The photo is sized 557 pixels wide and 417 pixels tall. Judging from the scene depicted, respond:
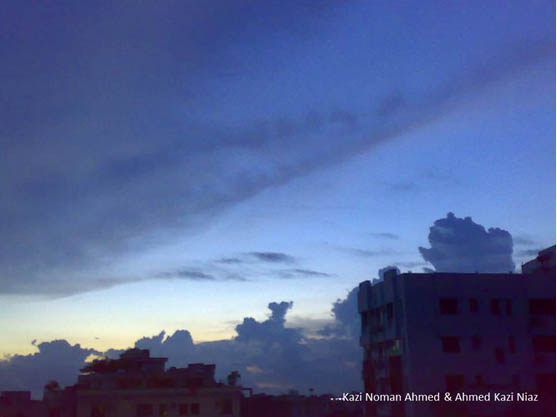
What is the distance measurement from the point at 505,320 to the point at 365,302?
46.2 ft

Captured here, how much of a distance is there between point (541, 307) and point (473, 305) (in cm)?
716

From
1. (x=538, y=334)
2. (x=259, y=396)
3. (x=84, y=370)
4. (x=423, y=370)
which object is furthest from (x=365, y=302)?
(x=84, y=370)

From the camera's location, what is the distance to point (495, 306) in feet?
196

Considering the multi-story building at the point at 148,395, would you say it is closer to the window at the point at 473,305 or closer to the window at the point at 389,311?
the window at the point at 389,311

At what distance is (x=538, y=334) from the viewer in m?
59.7

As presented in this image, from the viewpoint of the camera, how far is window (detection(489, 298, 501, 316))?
5956 cm

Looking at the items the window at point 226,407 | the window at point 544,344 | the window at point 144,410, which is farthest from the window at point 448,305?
the window at point 144,410

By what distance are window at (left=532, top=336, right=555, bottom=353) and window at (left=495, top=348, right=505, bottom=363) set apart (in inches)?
137

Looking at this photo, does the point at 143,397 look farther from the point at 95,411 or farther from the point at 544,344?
the point at 544,344

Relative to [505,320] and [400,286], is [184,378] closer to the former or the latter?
[400,286]

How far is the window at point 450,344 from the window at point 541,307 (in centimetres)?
862

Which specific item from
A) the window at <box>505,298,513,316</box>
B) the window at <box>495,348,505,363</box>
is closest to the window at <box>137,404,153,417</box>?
the window at <box>495,348,505,363</box>

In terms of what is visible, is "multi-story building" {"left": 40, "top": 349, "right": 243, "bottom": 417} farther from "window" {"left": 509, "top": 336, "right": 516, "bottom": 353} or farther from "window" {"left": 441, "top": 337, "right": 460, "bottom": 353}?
"window" {"left": 509, "top": 336, "right": 516, "bottom": 353}

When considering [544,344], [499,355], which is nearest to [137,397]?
[499,355]
